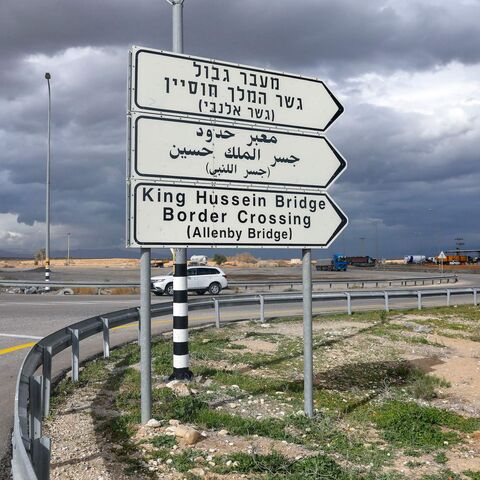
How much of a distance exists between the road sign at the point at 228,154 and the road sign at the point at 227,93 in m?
0.17

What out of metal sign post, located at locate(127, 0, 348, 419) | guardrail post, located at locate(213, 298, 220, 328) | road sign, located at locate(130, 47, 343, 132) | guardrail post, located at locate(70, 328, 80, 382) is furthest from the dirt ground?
road sign, located at locate(130, 47, 343, 132)

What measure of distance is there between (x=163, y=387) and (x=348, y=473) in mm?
3899

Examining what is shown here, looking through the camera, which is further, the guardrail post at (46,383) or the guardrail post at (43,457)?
the guardrail post at (46,383)

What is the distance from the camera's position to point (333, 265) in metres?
92.6

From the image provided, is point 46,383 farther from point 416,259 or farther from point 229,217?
point 416,259

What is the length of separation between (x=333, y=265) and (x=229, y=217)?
8646 cm

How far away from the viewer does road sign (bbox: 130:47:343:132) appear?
712 cm

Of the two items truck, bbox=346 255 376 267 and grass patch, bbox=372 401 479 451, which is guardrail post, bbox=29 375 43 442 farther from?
truck, bbox=346 255 376 267

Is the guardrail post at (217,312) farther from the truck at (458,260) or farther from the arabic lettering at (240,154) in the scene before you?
the truck at (458,260)

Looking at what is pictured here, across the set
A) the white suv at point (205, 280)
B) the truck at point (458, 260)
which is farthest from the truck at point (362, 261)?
the white suv at point (205, 280)

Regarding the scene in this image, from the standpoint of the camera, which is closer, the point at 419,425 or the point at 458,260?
the point at 419,425

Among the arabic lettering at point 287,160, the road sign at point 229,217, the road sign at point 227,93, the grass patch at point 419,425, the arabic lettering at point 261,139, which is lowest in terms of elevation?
the grass patch at point 419,425

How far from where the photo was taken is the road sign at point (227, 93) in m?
7.12

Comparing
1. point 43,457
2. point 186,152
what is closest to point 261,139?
point 186,152
